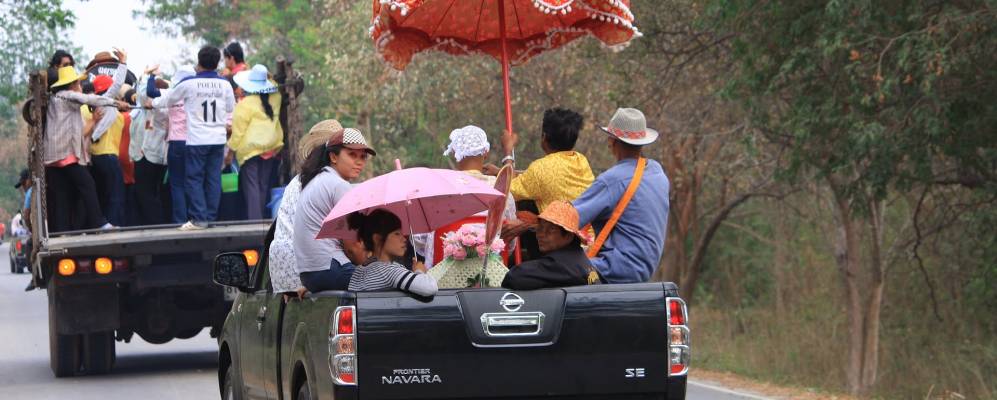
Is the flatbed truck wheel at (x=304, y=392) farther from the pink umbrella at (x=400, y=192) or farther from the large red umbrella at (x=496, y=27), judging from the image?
the large red umbrella at (x=496, y=27)

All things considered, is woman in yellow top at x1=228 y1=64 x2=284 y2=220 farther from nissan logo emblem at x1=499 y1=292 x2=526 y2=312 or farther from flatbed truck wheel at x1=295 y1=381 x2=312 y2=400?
nissan logo emblem at x1=499 y1=292 x2=526 y2=312

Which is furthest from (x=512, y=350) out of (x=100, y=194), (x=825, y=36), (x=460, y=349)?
(x=100, y=194)

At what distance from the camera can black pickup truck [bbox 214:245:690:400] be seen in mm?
6352

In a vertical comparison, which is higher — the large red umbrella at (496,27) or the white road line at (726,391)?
the large red umbrella at (496,27)

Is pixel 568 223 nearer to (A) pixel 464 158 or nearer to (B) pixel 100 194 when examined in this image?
(A) pixel 464 158

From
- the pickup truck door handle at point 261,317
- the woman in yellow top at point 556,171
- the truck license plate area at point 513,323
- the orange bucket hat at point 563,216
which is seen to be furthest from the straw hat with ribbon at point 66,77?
the truck license plate area at point 513,323

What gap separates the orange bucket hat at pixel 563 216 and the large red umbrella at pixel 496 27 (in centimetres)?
211

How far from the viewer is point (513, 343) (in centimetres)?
652

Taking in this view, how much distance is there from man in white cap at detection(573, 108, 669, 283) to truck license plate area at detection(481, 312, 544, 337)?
4.44 feet

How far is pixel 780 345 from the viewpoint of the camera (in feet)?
83.2

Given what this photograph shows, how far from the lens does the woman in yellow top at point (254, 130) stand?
14.8m

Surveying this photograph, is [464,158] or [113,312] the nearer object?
[464,158]

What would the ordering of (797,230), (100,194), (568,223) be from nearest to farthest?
1. (568,223)
2. (100,194)
3. (797,230)

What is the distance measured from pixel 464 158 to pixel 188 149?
20.6ft
